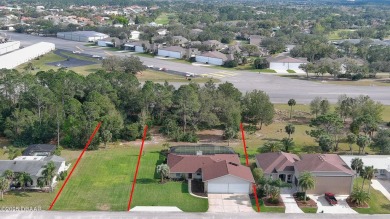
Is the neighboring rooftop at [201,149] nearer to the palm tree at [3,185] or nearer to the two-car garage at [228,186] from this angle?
the two-car garage at [228,186]

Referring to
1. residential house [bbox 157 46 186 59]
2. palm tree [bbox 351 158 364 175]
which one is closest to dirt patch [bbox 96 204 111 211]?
palm tree [bbox 351 158 364 175]

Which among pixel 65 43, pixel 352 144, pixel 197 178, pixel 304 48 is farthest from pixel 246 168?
pixel 65 43

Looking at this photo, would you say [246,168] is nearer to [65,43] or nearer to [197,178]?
[197,178]

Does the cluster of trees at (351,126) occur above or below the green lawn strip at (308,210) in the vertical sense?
above

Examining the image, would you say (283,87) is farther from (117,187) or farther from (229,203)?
(117,187)

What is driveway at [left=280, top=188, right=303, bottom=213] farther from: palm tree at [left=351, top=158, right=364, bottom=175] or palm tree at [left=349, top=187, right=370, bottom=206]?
palm tree at [left=351, top=158, right=364, bottom=175]

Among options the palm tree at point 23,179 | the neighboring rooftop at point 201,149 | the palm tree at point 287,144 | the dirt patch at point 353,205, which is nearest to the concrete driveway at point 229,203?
the neighboring rooftop at point 201,149
